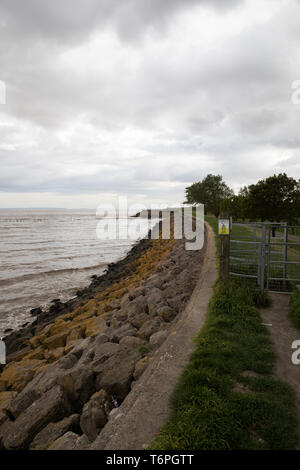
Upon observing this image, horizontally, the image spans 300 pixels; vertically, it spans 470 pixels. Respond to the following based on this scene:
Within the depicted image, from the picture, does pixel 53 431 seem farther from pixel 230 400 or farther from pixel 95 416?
pixel 230 400

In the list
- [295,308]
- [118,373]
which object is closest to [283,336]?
[295,308]

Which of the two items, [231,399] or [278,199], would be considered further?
[278,199]

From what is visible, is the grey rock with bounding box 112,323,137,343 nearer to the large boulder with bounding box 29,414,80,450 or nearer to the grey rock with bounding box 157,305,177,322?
the grey rock with bounding box 157,305,177,322

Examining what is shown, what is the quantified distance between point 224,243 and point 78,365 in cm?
446

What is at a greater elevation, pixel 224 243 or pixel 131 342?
pixel 224 243

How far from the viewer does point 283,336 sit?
16.1 ft

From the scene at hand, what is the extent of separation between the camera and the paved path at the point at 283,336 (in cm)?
373

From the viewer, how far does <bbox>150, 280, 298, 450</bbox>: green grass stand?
2631mm

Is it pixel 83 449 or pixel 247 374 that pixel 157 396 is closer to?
pixel 83 449

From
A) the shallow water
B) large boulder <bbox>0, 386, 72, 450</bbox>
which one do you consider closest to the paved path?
large boulder <bbox>0, 386, 72, 450</bbox>

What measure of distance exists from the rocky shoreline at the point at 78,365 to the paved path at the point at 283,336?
1.95m
